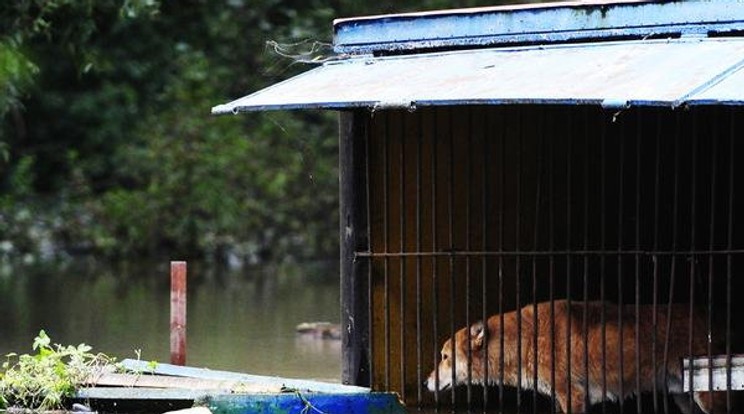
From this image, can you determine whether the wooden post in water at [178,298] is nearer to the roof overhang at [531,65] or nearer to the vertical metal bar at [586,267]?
the roof overhang at [531,65]

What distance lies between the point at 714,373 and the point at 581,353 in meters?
0.96

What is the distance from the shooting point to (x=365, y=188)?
35.3 ft

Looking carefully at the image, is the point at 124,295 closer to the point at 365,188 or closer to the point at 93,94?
the point at 93,94

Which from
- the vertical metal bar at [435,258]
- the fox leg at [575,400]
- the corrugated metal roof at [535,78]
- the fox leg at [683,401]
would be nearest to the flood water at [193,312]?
the vertical metal bar at [435,258]

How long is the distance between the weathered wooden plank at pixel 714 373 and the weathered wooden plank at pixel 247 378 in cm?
196

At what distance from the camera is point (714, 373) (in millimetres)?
9562

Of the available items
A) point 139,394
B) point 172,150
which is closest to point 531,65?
point 139,394

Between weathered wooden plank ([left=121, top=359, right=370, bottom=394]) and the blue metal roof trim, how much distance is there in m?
2.43

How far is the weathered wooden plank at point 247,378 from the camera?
31.1 feet

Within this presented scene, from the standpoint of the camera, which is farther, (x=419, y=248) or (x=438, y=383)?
(x=419, y=248)

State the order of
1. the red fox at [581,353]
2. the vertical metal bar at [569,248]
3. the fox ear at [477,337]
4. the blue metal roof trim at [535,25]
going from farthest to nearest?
the fox ear at [477,337] < the vertical metal bar at [569,248] < the red fox at [581,353] < the blue metal roof trim at [535,25]

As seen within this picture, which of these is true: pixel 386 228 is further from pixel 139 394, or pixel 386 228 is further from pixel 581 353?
pixel 139 394

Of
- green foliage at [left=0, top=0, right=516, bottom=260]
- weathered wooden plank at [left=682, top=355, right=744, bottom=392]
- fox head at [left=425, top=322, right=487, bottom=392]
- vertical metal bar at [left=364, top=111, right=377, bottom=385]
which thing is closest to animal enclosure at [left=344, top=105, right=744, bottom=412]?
vertical metal bar at [left=364, top=111, right=377, bottom=385]

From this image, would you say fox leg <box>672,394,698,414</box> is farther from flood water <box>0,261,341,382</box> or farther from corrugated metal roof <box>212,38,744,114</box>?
flood water <box>0,261,341,382</box>
